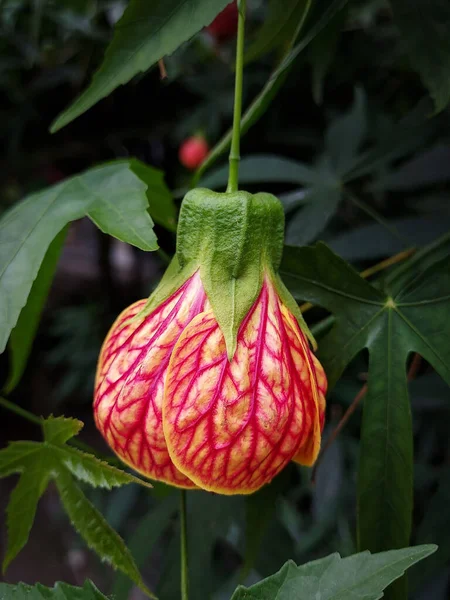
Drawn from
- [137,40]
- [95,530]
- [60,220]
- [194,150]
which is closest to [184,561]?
[95,530]

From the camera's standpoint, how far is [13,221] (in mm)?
560

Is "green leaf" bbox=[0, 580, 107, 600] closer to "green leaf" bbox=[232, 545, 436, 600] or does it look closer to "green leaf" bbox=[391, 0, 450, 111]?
"green leaf" bbox=[232, 545, 436, 600]

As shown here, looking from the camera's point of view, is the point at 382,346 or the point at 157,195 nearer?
the point at 382,346

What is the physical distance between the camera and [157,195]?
0.70 meters

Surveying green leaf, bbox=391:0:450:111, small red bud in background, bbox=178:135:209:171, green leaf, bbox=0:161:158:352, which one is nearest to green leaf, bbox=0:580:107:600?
green leaf, bbox=0:161:158:352

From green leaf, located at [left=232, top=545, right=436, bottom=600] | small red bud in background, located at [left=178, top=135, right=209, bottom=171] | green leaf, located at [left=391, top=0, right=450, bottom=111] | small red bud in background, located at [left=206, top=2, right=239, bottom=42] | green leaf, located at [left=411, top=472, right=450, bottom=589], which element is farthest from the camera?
small red bud in background, located at [left=178, top=135, right=209, bottom=171]

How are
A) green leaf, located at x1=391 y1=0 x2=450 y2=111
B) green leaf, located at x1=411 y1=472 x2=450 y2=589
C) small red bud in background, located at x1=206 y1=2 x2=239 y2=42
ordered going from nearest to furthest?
Result: green leaf, located at x1=391 y1=0 x2=450 y2=111 → green leaf, located at x1=411 y1=472 x2=450 y2=589 → small red bud in background, located at x1=206 y1=2 x2=239 y2=42

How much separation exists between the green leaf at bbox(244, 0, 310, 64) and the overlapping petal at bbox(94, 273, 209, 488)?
310 millimetres

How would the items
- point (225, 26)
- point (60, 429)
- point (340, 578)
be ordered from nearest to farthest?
point (340, 578) < point (60, 429) < point (225, 26)

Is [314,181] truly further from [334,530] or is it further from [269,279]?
[334,530]

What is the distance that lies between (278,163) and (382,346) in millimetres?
452

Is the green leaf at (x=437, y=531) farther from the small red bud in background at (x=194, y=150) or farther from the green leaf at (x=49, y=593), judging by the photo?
the small red bud in background at (x=194, y=150)

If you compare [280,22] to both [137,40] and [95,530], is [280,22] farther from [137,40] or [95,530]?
[95,530]

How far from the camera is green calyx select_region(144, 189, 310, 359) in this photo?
0.49 m
